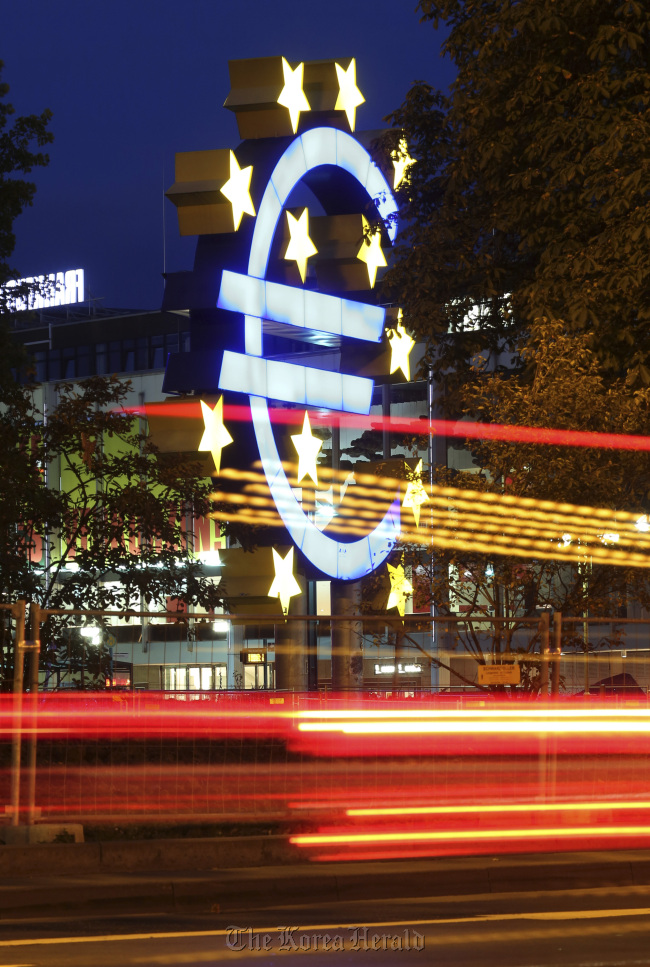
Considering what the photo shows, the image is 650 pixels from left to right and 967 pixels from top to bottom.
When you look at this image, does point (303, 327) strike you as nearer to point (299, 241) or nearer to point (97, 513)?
point (299, 241)

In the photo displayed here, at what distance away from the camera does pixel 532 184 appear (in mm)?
19797

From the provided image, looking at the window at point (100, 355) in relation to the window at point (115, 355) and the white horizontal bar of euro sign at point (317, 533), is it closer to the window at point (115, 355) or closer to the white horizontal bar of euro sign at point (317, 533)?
the window at point (115, 355)

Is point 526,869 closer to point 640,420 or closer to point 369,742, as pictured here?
point 369,742

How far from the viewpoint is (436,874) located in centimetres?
996

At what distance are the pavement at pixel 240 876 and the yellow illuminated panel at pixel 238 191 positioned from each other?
35.0 ft

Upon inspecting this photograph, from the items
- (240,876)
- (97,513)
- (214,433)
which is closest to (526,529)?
(214,433)

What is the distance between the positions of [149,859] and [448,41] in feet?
46.2

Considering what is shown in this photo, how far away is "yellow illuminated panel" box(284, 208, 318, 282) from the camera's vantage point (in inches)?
823

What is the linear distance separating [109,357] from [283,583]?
60.9m

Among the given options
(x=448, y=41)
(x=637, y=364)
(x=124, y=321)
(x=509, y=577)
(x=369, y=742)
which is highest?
(x=124, y=321)

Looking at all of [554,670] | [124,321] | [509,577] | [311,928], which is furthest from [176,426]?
[124,321]

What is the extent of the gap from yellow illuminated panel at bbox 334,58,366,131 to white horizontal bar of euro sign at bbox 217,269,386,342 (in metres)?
3.05

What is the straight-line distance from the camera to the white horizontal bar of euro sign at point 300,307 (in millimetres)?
19141

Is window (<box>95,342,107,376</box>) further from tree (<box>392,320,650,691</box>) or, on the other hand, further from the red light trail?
tree (<box>392,320,650,691</box>)
